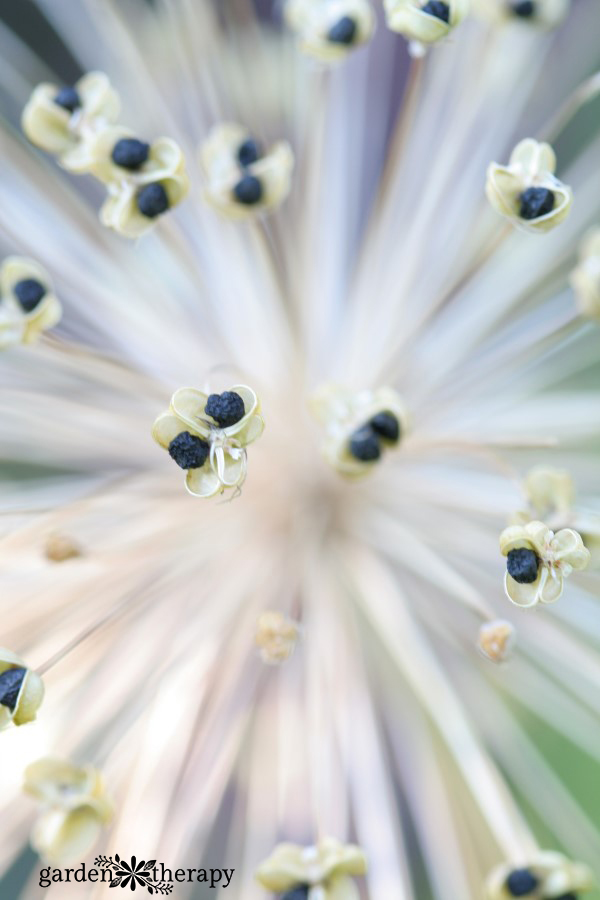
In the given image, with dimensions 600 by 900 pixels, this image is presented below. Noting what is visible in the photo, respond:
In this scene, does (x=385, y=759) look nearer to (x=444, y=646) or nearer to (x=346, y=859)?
(x=444, y=646)

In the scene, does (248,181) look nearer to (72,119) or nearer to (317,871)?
(72,119)

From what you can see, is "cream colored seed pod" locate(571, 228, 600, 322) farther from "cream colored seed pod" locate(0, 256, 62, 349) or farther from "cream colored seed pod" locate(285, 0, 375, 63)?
"cream colored seed pod" locate(0, 256, 62, 349)

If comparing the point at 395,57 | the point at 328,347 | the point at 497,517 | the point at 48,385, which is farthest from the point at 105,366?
the point at 395,57

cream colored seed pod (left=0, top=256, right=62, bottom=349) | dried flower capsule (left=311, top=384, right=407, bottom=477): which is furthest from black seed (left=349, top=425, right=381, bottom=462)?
cream colored seed pod (left=0, top=256, right=62, bottom=349)

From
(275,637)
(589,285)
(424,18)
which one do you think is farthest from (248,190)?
(275,637)

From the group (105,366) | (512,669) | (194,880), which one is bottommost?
(194,880)

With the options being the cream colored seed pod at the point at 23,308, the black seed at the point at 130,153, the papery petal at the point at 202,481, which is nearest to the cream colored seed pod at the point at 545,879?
the papery petal at the point at 202,481
